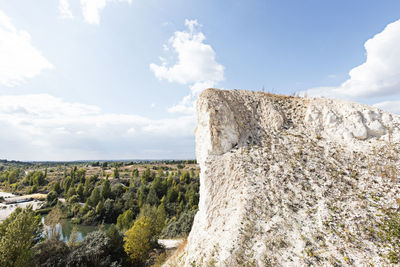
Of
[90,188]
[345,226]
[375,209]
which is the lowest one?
[90,188]

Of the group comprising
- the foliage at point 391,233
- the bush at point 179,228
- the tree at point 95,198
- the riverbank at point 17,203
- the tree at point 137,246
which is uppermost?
the foliage at point 391,233

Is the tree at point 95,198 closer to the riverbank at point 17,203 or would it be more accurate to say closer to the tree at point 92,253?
the riverbank at point 17,203

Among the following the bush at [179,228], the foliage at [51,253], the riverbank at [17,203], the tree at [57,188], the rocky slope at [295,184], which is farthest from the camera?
the tree at [57,188]

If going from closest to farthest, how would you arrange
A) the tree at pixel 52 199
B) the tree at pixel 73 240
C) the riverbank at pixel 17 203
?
the tree at pixel 73 240 → the riverbank at pixel 17 203 → the tree at pixel 52 199

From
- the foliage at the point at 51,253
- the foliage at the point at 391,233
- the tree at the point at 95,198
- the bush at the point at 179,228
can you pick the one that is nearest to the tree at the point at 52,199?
the tree at the point at 95,198

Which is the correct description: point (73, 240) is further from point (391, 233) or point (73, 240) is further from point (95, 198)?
point (95, 198)

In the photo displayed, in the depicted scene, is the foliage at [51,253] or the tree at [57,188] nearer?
the foliage at [51,253]

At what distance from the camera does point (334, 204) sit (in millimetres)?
7910

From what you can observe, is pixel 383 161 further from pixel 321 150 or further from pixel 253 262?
pixel 253 262

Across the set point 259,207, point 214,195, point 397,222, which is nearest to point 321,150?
point 397,222

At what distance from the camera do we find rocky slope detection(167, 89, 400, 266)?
6.64 m

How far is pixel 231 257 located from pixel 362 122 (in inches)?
490

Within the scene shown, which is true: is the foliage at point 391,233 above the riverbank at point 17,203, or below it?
above

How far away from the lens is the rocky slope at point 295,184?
21.8 ft
